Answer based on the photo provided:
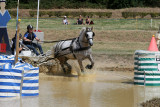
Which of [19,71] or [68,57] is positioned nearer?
[19,71]

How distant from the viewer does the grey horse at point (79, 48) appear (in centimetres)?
1565

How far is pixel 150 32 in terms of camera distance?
30609 millimetres

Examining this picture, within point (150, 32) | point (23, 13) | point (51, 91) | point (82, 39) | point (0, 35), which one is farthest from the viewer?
point (23, 13)

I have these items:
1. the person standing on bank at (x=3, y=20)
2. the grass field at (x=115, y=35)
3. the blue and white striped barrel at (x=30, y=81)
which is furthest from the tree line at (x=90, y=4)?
the blue and white striped barrel at (x=30, y=81)

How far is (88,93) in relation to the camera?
12.3 m

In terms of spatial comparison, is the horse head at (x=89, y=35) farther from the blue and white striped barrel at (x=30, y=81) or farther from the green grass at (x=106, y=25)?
the green grass at (x=106, y=25)

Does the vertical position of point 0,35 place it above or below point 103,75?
above

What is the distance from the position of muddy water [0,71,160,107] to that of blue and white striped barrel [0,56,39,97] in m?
0.22

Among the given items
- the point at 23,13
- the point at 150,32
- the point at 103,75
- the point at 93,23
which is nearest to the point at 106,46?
the point at 150,32

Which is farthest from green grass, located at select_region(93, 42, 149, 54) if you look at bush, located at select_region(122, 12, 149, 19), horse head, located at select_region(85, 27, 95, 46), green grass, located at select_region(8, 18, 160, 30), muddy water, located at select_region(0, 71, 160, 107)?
bush, located at select_region(122, 12, 149, 19)

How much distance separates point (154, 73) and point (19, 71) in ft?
15.1

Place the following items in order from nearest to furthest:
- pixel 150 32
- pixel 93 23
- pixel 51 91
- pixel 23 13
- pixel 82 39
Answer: pixel 51 91 → pixel 82 39 → pixel 150 32 → pixel 93 23 → pixel 23 13

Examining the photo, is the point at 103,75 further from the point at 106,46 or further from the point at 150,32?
the point at 150,32

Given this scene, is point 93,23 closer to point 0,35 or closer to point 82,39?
point 82,39
